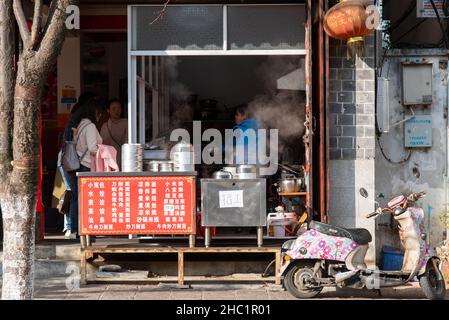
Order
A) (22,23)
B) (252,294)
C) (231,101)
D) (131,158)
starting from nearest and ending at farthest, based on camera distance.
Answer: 1. (22,23)
2. (252,294)
3. (131,158)
4. (231,101)

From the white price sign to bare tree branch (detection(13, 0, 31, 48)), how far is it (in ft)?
10.8

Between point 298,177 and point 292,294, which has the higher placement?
point 298,177

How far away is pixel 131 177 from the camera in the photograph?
8.99 meters

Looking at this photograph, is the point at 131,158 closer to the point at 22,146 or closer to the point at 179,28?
the point at 179,28

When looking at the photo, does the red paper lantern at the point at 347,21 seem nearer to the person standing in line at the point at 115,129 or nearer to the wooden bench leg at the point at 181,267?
the wooden bench leg at the point at 181,267

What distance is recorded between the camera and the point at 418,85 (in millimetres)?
10461

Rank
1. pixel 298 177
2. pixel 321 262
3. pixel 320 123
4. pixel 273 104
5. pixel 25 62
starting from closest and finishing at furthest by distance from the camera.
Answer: pixel 25 62 < pixel 321 262 < pixel 320 123 < pixel 298 177 < pixel 273 104

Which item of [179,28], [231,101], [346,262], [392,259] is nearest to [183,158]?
[179,28]

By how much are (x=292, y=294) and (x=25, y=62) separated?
415 centimetres

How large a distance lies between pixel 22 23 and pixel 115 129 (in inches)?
164

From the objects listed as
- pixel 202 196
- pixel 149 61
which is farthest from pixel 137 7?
pixel 202 196

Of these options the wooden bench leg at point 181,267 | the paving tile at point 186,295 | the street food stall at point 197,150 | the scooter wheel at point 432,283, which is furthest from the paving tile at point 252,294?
the scooter wheel at point 432,283

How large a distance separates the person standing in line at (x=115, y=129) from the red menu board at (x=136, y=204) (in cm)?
185

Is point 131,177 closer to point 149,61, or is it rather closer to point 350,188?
point 149,61
